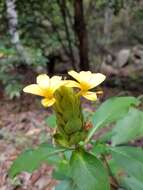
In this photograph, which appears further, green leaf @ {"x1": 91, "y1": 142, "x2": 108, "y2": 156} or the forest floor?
the forest floor

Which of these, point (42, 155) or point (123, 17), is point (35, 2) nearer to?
point (42, 155)

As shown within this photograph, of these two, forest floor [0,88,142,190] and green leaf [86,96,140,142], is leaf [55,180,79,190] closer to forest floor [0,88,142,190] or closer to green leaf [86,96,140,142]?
green leaf [86,96,140,142]

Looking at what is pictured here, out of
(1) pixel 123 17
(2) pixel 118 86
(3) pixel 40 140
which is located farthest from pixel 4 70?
(1) pixel 123 17

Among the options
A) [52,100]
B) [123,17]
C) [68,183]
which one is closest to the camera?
[52,100]

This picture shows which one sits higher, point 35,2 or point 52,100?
point 35,2

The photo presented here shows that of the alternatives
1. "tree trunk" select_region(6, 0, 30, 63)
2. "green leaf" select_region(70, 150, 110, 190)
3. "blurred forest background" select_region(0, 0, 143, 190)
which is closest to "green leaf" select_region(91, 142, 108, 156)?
"green leaf" select_region(70, 150, 110, 190)
